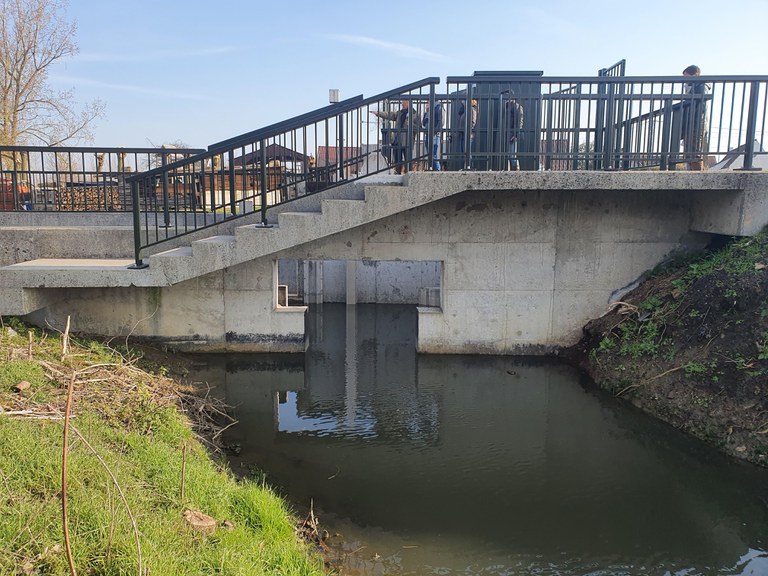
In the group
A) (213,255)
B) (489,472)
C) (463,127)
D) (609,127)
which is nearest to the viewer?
(489,472)

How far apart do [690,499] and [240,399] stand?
5.05 meters

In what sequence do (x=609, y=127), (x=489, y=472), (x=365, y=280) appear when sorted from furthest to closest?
(x=365, y=280) < (x=609, y=127) < (x=489, y=472)

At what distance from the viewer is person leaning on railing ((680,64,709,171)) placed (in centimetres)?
792

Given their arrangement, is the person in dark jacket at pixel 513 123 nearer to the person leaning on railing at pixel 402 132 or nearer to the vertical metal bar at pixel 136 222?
the person leaning on railing at pixel 402 132

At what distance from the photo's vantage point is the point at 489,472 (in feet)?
18.4

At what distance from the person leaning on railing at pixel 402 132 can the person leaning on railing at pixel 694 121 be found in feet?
11.7

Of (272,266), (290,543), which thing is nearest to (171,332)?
(272,266)

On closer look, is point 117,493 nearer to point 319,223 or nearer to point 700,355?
point 319,223

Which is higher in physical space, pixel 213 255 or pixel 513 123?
pixel 513 123

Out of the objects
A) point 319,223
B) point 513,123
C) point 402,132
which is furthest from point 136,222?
point 513,123

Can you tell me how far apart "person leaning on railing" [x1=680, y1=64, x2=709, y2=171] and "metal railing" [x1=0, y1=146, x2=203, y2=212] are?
286 inches

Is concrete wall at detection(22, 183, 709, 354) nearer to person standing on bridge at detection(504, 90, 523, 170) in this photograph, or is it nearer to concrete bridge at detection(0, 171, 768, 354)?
concrete bridge at detection(0, 171, 768, 354)

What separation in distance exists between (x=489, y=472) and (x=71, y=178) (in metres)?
8.09

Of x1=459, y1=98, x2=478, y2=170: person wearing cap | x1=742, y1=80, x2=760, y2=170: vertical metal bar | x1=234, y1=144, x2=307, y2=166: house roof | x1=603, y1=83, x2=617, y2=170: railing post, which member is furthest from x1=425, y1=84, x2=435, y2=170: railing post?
x1=742, y1=80, x2=760, y2=170: vertical metal bar
